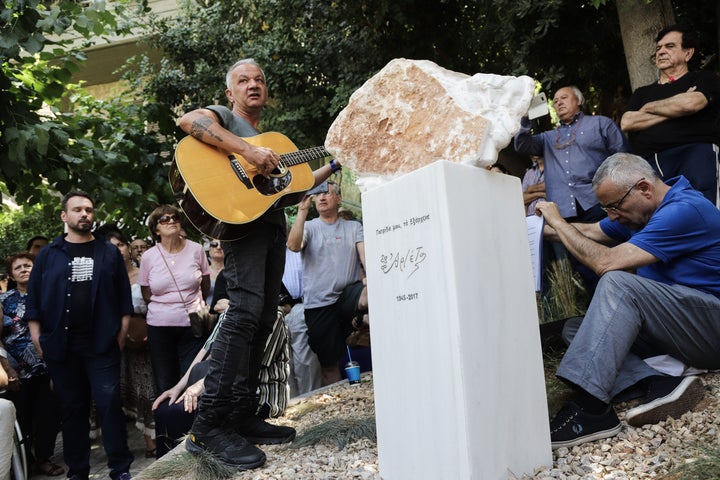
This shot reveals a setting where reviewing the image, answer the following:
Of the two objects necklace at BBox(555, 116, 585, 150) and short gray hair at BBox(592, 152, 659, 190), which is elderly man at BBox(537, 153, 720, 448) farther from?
necklace at BBox(555, 116, 585, 150)

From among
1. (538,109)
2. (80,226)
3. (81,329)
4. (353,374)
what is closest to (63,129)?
(80,226)

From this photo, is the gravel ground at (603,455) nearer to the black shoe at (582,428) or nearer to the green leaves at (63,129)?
the black shoe at (582,428)

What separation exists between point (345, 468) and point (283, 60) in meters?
7.05

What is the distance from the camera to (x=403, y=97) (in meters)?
3.25

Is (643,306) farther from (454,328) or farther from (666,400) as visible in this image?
(454,328)

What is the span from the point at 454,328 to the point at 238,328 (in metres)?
1.31

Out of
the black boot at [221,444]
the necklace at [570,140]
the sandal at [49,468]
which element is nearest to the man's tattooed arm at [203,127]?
the black boot at [221,444]

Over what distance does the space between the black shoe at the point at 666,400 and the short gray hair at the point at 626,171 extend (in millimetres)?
984

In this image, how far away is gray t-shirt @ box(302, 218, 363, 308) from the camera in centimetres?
586

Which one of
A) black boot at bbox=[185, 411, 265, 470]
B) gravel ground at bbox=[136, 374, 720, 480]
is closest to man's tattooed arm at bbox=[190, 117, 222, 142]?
black boot at bbox=[185, 411, 265, 470]

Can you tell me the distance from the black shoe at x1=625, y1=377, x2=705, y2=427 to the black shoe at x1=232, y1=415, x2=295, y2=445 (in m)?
1.79

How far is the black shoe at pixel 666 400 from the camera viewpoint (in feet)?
10.8
